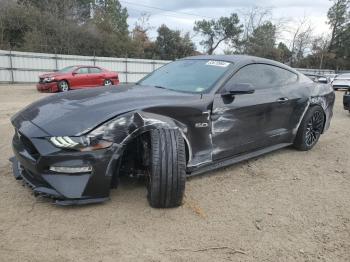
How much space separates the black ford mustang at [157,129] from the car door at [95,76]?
41.4 ft

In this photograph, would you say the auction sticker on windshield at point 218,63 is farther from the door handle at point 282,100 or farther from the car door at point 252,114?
the door handle at point 282,100

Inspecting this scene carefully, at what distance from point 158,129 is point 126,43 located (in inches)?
1164

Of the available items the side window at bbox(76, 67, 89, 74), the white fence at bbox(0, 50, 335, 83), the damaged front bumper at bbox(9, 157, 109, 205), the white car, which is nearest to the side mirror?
the damaged front bumper at bbox(9, 157, 109, 205)

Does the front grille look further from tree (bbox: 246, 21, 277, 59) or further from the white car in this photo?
tree (bbox: 246, 21, 277, 59)

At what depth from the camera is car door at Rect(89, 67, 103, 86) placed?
16750 mm

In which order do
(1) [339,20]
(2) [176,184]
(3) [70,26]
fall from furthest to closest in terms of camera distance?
(1) [339,20] < (3) [70,26] < (2) [176,184]

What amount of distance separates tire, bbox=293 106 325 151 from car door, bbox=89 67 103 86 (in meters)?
12.9

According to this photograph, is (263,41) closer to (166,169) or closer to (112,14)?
(112,14)

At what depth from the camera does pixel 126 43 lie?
31.4 metres

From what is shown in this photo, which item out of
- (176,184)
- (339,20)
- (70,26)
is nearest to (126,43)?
(70,26)

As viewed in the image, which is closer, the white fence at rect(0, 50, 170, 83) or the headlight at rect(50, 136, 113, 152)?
the headlight at rect(50, 136, 113, 152)

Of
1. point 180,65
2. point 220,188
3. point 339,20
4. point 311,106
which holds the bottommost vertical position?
point 220,188

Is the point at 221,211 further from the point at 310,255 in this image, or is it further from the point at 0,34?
the point at 0,34

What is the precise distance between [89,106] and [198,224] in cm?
145
